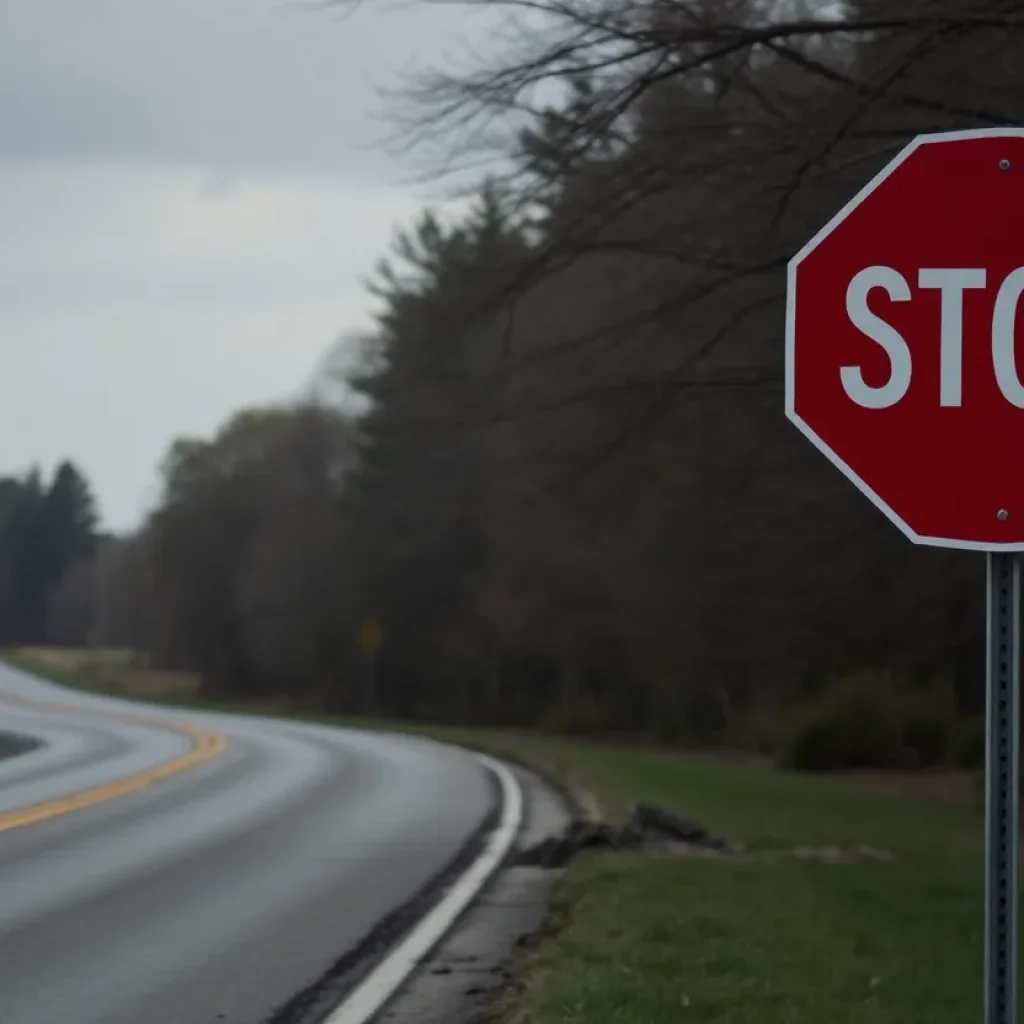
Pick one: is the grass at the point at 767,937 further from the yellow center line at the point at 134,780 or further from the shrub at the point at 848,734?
the shrub at the point at 848,734

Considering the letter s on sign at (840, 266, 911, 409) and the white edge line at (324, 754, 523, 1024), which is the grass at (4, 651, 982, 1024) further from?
the letter s on sign at (840, 266, 911, 409)

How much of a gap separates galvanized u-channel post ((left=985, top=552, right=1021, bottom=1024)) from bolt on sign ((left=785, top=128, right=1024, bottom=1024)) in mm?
89

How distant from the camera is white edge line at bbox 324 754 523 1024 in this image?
26.9 ft

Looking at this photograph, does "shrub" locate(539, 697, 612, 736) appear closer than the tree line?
No

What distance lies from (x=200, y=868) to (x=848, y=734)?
22404 mm

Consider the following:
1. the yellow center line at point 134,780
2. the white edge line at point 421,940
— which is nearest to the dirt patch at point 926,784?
the yellow center line at point 134,780

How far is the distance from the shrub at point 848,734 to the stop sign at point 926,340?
30350mm

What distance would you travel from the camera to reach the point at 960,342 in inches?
155

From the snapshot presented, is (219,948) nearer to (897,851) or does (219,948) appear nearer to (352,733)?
(897,851)

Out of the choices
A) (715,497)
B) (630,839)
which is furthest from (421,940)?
(715,497)

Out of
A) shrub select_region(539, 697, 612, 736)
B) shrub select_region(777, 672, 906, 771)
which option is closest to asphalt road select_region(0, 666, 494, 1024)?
shrub select_region(777, 672, 906, 771)

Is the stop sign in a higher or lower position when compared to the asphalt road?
higher

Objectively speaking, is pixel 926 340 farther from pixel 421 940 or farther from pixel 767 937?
pixel 421 940

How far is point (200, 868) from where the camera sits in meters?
13.2
